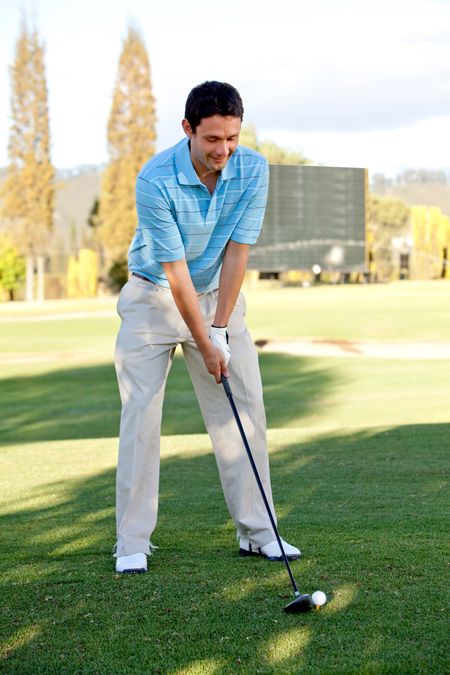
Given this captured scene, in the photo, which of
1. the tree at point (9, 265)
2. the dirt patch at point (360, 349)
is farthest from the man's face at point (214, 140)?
the tree at point (9, 265)

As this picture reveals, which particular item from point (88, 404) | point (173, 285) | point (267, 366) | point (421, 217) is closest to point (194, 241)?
point (173, 285)

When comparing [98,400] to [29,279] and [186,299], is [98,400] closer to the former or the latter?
[186,299]

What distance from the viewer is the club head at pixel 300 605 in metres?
3.41

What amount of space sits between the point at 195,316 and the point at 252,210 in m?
0.53

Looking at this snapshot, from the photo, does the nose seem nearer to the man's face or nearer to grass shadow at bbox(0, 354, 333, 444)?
the man's face

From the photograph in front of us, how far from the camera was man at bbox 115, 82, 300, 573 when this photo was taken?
4.19 m

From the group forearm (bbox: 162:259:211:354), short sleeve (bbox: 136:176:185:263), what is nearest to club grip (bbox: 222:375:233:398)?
forearm (bbox: 162:259:211:354)

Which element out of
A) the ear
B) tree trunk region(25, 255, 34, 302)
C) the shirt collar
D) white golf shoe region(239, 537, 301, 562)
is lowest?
tree trunk region(25, 255, 34, 302)

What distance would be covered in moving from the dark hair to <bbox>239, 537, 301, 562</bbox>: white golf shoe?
5.78ft

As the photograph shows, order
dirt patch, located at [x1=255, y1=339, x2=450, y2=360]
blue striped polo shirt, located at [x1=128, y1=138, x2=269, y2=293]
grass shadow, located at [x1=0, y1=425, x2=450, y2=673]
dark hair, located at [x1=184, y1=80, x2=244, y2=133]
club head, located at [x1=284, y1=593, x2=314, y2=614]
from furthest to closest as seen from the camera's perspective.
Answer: dirt patch, located at [x1=255, y1=339, x2=450, y2=360]
blue striped polo shirt, located at [x1=128, y1=138, x2=269, y2=293]
dark hair, located at [x1=184, y1=80, x2=244, y2=133]
club head, located at [x1=284, y1=593, x2=314, y2=614]
grass shadow, located at [x1=0, y1=425, x2=450, y2=673]

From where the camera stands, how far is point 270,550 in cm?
429

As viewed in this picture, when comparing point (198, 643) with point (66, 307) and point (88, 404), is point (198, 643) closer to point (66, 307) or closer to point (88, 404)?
point (88, 404)

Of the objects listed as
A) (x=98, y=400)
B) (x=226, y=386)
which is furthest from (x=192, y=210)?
(x=98, y=400)

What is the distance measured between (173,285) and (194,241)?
9.3 inches
